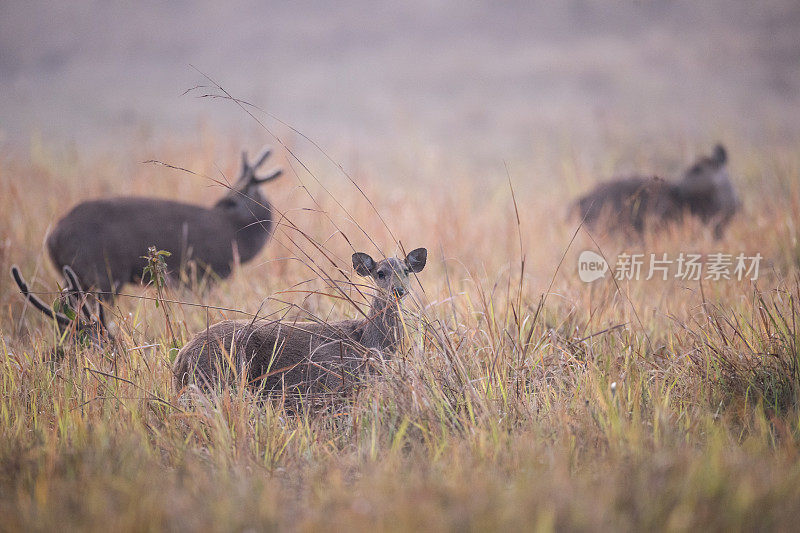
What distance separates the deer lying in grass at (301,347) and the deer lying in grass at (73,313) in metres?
0.56

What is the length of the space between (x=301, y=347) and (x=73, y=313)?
4.07ft

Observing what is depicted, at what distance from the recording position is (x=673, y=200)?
27.2 ft

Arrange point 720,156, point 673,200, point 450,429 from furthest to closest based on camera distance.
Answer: point 720,156 → point 673,200 → point 450,429

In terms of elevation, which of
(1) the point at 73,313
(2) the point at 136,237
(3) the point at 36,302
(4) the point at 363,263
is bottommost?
(3) the point at 36,302

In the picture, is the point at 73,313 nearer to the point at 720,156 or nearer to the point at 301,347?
the point at 301,347

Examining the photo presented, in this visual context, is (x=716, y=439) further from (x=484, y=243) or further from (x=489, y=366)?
(x=484, y=243)

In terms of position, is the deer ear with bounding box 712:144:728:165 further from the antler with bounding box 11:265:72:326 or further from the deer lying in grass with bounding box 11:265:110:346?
the antler with bounding box 11:265:72:326

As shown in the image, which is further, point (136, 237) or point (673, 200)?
point (673, 200)

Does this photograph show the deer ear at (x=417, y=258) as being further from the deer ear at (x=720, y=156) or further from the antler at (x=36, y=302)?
the deer ear at (x=720, y=156)

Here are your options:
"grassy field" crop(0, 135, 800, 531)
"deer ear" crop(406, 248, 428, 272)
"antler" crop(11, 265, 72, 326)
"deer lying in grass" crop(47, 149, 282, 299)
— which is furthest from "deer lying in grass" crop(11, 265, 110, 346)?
"deer ear" crop(406, 248, 428, 272)

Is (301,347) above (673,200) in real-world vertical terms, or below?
below

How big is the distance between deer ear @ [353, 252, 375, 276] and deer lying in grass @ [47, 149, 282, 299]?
125 centimetres

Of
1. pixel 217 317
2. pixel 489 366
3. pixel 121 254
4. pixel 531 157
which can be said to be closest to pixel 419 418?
pixel 489 366

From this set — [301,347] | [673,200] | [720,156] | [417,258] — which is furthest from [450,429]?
[720,156]
